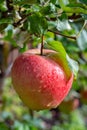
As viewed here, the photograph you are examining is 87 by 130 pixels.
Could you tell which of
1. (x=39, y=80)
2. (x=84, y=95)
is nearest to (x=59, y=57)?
(x=39, y=80)

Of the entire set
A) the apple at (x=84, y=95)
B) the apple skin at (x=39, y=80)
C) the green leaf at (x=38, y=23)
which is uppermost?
the green leaf at (x=38, y=23)

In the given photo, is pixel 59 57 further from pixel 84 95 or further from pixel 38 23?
pixel 84 95

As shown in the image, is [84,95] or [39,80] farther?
[84,95]

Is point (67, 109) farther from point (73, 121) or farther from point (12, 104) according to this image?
point (73, 121)

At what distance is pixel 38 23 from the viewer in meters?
0.97

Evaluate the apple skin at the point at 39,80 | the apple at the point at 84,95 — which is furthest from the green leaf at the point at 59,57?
the apple at the point at 84,95

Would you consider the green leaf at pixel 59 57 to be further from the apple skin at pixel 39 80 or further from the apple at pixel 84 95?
the apple at pixel 84 95

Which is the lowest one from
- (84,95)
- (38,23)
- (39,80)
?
(84,95)

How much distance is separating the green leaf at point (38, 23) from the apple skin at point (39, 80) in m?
0.07

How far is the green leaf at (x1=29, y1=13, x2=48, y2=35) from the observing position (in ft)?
3.18

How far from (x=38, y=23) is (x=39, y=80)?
135mm

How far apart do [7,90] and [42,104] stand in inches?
65.0

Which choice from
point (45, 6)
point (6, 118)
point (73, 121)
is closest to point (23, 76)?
point (45, 6)

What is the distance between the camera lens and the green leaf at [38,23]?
0.97 m
